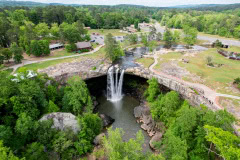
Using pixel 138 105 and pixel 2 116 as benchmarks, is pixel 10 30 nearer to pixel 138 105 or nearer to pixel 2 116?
pixel 2 116

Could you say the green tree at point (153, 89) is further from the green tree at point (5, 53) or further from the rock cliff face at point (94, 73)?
the green tree at point (5, 53)

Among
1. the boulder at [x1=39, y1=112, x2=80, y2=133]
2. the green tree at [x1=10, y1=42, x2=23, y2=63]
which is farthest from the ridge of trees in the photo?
the green tree at [x1=10, y1=42, x2=23, y2=63]

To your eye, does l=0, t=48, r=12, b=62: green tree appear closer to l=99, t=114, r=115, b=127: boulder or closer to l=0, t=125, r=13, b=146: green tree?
l=0, t=125, r=13, b=146: green tree

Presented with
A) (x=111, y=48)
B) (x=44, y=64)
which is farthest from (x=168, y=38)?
(x=44, y=64)

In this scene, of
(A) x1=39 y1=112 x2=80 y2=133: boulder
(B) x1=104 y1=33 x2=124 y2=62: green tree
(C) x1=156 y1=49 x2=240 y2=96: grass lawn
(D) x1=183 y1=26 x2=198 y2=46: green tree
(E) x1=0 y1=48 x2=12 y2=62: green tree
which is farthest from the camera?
(D) x1=183 y1=26 x2=198 y2=46: green tree

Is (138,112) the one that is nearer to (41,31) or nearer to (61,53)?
(61,53)

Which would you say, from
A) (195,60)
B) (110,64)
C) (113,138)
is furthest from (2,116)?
(195,60)
